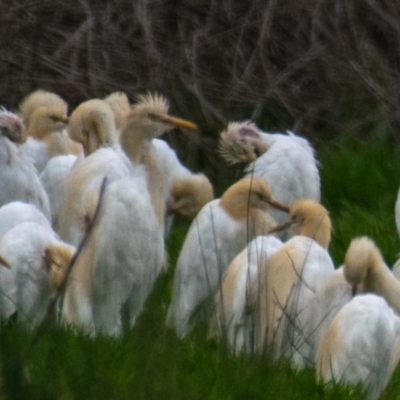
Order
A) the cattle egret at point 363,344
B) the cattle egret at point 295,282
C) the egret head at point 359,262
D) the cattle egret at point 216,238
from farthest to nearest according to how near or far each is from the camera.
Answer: the cattle egret at point 216,238 → the egret head at point 359,262 → the cattle egret at point 295,282 → the cattle egret at point 363,344

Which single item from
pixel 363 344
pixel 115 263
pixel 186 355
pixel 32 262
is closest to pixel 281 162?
pixel 115 263

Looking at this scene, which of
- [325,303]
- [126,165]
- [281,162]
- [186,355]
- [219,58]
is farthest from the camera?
[219,58]

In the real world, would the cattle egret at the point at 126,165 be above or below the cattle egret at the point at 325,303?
below

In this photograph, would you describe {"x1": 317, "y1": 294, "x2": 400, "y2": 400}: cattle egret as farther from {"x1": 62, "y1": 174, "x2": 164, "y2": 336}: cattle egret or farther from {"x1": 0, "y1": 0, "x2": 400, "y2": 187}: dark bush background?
{"x1": 0, "y1": 0, "x2": 400, "y2": 187}: dark bush background

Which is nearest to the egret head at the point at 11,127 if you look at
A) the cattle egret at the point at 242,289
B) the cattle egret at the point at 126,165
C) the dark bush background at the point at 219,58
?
the cattle egret at the point at 126,165

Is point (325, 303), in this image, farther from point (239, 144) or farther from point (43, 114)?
point (43, 114)

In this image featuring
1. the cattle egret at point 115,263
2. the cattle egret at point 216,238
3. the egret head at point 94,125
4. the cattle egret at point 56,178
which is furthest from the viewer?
the cattle egret at point 56,178

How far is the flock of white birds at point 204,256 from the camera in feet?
18.8

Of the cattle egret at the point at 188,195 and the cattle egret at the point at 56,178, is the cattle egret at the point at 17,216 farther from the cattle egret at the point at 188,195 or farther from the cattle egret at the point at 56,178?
the cattle egret at the point at 56,178

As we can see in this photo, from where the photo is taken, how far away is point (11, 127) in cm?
816

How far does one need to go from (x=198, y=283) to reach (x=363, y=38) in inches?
168

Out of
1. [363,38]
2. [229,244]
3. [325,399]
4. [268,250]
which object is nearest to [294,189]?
[229,244]

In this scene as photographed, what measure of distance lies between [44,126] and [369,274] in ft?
12.0

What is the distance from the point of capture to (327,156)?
34.4 ft
